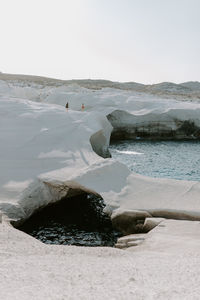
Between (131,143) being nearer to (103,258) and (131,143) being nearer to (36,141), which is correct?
(36,141)

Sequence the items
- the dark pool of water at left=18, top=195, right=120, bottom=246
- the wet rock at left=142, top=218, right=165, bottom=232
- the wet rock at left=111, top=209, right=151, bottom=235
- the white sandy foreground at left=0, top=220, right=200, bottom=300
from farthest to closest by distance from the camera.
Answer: the dark pool of water at left=18, top=195, right=120, bottom=246 → the wet rock at left=111, top=209, right=151, bottom=235 → the wet rock at left=142, top=218, right=165, bottom=232 → the white sandy foreground at left=0, top=220, right=200, bottom=300

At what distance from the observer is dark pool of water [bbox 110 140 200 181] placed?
2030 centimetres

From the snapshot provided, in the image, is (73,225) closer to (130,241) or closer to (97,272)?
(130,241)

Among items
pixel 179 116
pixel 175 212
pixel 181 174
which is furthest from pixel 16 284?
pixel 179 116

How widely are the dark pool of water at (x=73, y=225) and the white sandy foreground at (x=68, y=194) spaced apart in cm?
60

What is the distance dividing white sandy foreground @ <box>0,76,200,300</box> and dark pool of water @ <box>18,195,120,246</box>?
60cm

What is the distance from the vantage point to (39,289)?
4902 millimetres

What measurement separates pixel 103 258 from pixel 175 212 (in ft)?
14.7

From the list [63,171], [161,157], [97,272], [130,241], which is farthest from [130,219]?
[161,157]

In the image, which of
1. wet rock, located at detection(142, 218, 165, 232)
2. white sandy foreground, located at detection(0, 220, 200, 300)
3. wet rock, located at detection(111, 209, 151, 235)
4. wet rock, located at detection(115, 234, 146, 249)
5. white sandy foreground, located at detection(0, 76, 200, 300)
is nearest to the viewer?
white sandy foreground, located at detection(0, 220, 200, 300)

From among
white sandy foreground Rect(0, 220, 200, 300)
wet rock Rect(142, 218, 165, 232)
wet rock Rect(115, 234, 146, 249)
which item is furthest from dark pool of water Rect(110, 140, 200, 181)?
white sandy foreground Rect(0, 220, 200, 300)

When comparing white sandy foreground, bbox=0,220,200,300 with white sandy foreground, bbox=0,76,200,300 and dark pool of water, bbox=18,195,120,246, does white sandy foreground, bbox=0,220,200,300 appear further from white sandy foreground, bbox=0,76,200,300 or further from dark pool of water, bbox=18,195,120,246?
dark pool of water, bbox=18,195,120,246

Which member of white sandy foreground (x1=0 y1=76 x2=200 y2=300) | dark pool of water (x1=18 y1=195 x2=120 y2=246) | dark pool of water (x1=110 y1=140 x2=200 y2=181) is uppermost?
white sandy foreground (x1=0 y1=76 x2=200 y2=300)

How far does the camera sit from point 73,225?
13109 millimetres
